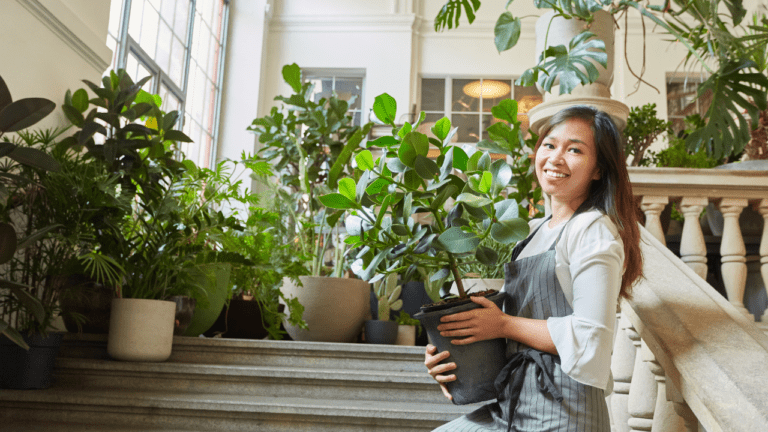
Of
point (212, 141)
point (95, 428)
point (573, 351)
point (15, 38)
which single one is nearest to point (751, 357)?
point (573, 351)

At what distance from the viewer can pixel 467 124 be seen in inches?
312

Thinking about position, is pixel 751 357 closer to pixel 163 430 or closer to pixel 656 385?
pixel 656 385

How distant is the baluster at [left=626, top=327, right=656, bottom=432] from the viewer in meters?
1.49

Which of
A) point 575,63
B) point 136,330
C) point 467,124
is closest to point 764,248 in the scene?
point 575,63

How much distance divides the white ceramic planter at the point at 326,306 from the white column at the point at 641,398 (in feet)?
7.08

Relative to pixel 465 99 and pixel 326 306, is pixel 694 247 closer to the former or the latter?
pixel 326 306

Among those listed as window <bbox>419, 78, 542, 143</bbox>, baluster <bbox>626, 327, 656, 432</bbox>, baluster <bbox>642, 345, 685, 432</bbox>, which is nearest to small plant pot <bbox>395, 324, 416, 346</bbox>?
baluster <bbox>626, 327, 656, 432</bbox>

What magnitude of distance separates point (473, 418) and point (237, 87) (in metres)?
6.98

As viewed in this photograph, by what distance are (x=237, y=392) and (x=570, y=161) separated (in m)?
1.99

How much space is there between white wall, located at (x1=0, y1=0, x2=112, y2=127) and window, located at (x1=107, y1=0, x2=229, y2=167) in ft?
3.42

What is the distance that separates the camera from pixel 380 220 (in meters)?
1.15

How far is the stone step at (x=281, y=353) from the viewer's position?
2.83 meters

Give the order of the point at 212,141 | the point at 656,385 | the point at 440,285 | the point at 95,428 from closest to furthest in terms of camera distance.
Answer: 1. the point at 440,285
2. the point at 656,385
3. the point at 95,428
4. the point at 212,141

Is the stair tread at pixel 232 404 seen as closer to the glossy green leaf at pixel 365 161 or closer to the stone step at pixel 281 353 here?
the stone step at pixel 281 353
